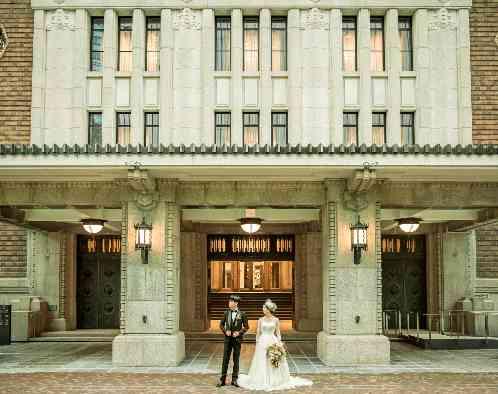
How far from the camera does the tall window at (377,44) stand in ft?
76.8

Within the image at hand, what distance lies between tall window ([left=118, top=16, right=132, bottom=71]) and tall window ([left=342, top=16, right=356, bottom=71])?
7.53 meters

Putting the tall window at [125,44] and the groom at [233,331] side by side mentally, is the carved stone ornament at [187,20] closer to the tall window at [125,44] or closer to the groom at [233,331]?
the tall window at [125,44]

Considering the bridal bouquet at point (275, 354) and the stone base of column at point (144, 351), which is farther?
the stone base of column at point (144, 351)

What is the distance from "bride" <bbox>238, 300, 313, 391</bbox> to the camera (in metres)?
13.2

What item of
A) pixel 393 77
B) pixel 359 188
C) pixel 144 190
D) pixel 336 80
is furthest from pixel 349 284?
pixel 393 77

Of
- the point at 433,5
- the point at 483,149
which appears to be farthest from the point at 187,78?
the point at 483,149

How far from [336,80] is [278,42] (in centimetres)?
253

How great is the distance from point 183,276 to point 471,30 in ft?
43.9

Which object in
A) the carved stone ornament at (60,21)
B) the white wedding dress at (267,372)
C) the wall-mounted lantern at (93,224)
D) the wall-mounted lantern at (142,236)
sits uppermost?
the carved stone ornament at (60,21)

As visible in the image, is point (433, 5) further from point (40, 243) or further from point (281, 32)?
point (40, 243)

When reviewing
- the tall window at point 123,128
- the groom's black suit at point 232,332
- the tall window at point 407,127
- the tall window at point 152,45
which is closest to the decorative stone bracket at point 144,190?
the groom's black suit at point 232,332

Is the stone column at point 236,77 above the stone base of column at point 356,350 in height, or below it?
above

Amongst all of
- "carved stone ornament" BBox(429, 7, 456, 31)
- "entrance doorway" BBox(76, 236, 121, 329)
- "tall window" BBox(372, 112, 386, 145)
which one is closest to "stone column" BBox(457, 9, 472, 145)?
"carved stone ornament" BBox(429, 7, 456, 31)

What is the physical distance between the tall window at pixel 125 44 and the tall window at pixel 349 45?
7.53 m
